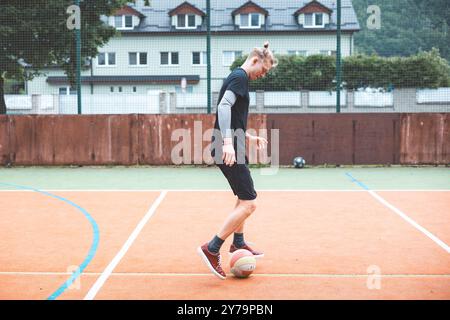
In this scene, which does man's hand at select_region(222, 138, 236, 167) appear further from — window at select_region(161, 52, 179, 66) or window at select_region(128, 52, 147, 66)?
window at select_region(161, 52, 179, 66)

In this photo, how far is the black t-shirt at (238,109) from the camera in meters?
5.68

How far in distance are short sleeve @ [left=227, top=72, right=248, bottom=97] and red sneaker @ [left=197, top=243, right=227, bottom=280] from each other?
56.7 inches

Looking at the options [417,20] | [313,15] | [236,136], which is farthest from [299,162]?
[313,15]

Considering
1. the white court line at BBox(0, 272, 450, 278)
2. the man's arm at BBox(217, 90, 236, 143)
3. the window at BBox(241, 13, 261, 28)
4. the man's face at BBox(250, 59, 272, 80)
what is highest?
the window at BBox(241, 13, 261, 28)

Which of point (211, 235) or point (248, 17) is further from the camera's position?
point (248, 17)

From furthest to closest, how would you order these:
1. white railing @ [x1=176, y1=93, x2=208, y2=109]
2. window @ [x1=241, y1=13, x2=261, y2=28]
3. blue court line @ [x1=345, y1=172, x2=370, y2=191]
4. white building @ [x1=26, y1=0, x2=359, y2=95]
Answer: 1. window @ [x1=241, y1=13, x2=261, y2=28]
2. white building @ [x1=26, y1=0, x2=359, y2=95]
3. white railing @ [x1=176, y1=93, x2=208, y2=109]
4. blue court line @ [x1=345, y1=172, x2=370, y2=191]

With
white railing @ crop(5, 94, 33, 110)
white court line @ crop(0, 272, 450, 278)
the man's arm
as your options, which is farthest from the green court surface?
white railing @ crop(5, 94, 33, 110)

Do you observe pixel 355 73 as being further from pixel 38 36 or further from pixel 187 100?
pixel 38 36

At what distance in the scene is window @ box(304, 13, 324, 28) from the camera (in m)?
28.0

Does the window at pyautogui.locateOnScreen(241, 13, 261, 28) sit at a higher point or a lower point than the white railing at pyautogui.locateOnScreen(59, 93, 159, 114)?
higher

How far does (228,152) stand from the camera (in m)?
5.56

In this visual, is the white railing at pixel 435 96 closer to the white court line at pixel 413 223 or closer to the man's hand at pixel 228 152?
the white court line at pixel 413 223

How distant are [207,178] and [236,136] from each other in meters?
8.05
